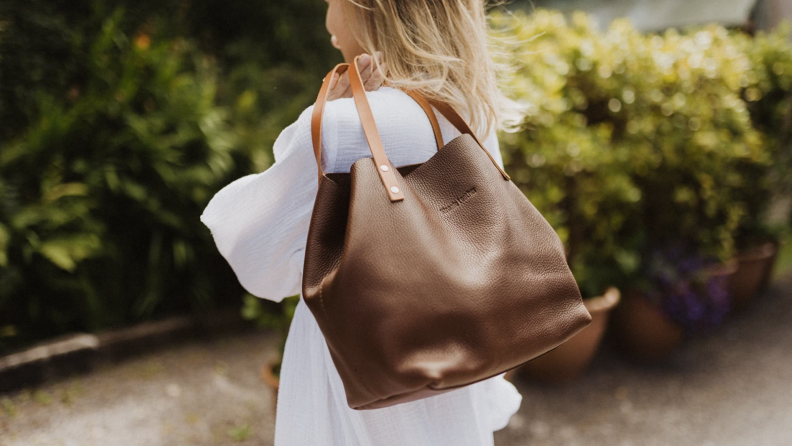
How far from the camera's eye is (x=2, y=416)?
3045mm

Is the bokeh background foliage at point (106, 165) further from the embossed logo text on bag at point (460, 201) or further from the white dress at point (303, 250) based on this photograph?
the embossed logo text on bag at point (460, 201)

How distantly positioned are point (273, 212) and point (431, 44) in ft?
1.83

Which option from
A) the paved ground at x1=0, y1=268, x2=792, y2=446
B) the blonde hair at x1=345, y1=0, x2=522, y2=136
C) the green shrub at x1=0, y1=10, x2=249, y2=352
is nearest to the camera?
A: the blonde hair at x1=345, y1=0, x2=522, y2=136

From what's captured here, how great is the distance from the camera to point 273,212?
52.7 inches

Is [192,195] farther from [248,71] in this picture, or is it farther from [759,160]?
[759,160]

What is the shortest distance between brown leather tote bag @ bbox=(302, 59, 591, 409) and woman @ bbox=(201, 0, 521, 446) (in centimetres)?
8

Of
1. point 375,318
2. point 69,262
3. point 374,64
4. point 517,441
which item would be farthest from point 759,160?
Result: point 69,262

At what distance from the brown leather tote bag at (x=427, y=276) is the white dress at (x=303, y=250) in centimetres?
5

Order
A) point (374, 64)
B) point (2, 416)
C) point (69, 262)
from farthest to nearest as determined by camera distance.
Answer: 1. point (69, 262)
2. point (2, 416)
3. point (374, 64)

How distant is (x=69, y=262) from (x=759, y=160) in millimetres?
4987

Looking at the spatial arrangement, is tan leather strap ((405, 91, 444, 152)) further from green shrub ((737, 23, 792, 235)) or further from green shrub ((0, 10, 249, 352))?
green shrub ((737, 23, 792, 235))

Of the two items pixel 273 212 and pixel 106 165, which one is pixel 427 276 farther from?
pixel 106 165

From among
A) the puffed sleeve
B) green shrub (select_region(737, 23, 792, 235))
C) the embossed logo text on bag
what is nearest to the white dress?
the puffed sleeve

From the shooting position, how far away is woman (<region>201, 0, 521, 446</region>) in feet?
Answer: 4.19
